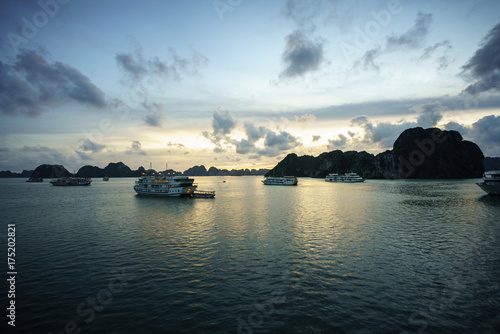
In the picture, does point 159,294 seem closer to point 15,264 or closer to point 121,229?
point 15,264

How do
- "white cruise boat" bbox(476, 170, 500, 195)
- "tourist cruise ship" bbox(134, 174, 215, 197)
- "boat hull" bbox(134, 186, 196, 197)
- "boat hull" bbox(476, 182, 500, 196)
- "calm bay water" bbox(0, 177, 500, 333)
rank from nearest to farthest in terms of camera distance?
"calm bay water" bbox(0, 177, 500, 333) < "white cruise boat" bbox(476, 170, 500, 195) < "boat hull" bbox(476, 182, 500, 196) < "boat hull" bbox(134, 186, 196, 197) < "tourist cruise ship" bbox(134, 174, 215, 197)

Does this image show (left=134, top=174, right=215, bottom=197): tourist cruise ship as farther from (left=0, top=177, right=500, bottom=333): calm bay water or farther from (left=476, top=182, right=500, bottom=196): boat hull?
(left=476, top=182, right=500, bottom=196): boat hull

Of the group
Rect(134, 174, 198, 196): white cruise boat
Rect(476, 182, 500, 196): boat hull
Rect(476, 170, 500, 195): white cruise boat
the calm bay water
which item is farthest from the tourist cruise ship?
Rect(476, 182, 500, 196): boat hull

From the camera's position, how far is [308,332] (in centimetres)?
1377

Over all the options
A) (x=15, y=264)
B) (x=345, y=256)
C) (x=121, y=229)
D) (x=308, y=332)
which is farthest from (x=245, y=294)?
(x=121, y=229)

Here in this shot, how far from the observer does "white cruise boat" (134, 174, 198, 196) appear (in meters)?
104

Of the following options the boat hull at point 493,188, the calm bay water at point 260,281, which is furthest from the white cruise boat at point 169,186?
the boat hull at point 493,188

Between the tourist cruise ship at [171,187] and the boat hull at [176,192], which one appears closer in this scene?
the boat hull at [176,192]

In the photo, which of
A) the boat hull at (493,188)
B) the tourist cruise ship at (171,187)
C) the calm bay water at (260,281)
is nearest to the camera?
the calm bay water at (260,281)

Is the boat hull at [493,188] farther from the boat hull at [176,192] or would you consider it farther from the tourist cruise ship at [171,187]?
the boat hull at [176,192]

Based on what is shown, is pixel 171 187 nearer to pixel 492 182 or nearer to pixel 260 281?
pixel 260 281

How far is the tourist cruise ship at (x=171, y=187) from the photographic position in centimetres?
10400

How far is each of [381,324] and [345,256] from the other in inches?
499

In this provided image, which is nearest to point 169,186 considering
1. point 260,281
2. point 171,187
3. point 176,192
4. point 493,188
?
point 171,187
